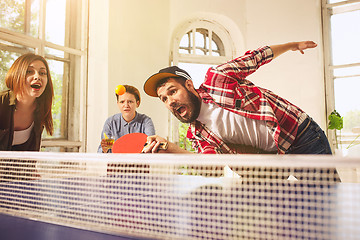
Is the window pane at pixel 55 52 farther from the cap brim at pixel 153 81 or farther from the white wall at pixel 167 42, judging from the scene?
the cap brim at pixel 153 81

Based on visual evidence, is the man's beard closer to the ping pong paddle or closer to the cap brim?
the cap brim

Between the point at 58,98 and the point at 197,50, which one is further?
the point at 197,50

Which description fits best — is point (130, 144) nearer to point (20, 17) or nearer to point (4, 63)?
point (4, 63)

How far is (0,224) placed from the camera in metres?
1.13

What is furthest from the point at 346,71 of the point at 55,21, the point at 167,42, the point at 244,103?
the point at 55,21

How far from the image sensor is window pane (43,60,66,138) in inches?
168

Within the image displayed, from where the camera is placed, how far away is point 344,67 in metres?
4.58

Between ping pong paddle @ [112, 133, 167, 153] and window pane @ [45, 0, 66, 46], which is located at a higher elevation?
window pane @ [45, 0, 66, 46]

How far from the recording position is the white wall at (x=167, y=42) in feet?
14.3

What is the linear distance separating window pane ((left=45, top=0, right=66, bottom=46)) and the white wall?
0.40 m

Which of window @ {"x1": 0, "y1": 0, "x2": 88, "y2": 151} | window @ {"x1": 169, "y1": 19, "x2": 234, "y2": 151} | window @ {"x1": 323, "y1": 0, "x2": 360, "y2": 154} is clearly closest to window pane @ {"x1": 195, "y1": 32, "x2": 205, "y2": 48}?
window @ {"x1": 169, "y1": 19, "x2": 234, "y2": 151}

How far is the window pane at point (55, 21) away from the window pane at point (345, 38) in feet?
13.4

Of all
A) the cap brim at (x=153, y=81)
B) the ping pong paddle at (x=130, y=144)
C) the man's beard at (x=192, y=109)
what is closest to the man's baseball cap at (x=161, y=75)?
the cap brim at (x=153, y=81)

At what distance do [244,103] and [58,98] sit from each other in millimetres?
3022
